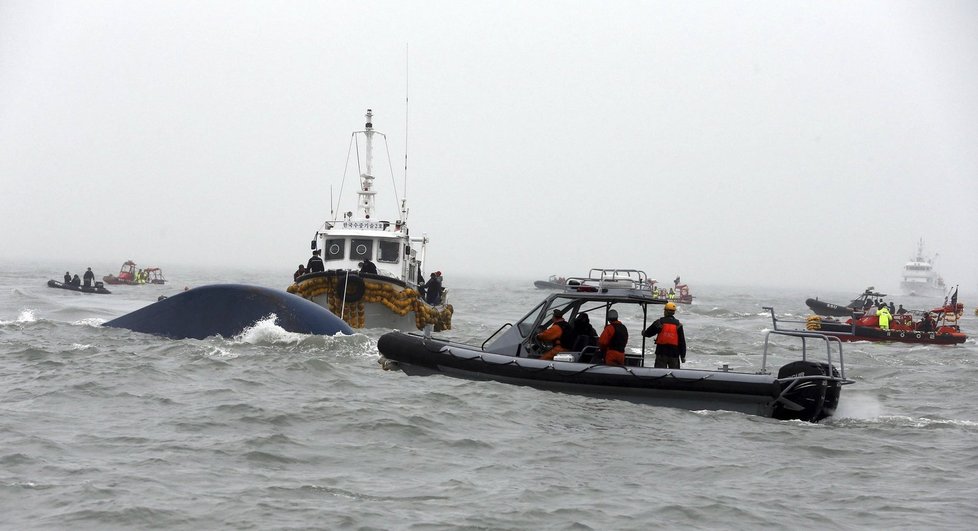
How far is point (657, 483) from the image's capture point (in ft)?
28.5

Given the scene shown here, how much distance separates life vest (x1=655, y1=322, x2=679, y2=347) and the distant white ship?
13455 cm

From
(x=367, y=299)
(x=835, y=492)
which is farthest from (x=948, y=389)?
(x=367, y=299)

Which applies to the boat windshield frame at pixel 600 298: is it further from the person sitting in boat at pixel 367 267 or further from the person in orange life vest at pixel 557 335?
the person sitting in boat at pixel 367 267

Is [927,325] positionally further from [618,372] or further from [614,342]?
[618,372]

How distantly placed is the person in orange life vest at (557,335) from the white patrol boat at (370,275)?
9.16m

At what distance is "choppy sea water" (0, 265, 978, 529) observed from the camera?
7.39m

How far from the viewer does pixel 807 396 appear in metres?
12.2

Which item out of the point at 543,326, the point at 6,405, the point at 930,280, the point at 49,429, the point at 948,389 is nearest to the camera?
the point at 49,429

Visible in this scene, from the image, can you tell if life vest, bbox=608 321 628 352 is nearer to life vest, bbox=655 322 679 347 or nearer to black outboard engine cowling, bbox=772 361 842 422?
life vest, bbox=655 322 679 347

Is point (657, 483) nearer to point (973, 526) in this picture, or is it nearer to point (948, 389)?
point (973, 526)

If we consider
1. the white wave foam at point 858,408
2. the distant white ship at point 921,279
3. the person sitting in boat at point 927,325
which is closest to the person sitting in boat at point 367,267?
the white wave foam at point 858,408

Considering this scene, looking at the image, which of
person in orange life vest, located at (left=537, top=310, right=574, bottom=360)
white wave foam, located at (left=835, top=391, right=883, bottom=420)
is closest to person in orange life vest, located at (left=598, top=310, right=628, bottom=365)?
person in orange life vest, located at (left=537, top=310, right=574, bottom=360)

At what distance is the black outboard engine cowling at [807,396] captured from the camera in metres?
12.1

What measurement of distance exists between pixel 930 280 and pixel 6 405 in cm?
15141
